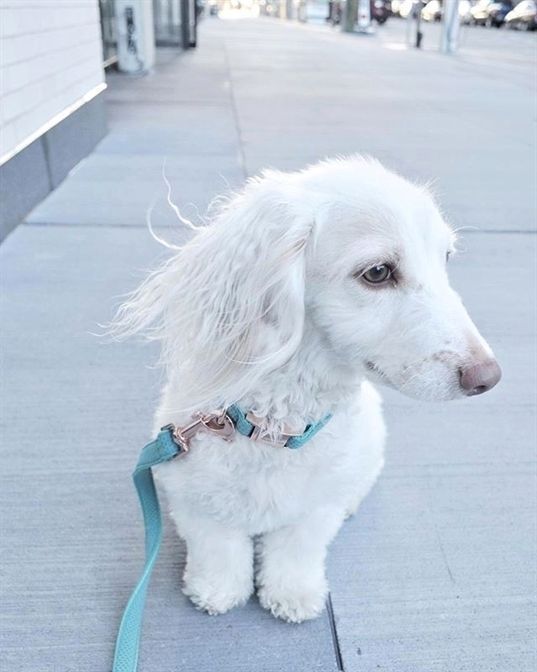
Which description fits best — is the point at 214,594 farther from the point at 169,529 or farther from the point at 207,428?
the point at 207,428

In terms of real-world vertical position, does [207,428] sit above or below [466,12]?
above

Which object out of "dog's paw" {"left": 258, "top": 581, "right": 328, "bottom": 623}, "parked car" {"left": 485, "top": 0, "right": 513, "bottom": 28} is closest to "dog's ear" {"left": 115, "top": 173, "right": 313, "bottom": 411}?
"dog's paw" {"left": 258, "top": 581, "right": 328, "bottom": 623}

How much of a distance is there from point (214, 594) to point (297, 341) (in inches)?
38.5

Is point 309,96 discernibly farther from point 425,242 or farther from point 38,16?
point 425,242

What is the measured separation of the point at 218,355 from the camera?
172 centimetres

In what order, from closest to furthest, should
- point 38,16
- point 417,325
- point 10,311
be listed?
point 417,325
point 10,311
point 38,16

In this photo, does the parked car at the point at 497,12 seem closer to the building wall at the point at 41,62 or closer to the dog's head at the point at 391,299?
the building wall at the point at 41,62

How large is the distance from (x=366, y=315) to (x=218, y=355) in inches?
16.2

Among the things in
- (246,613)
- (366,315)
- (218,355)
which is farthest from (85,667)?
(366,315)

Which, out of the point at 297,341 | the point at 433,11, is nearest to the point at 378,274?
the point at 297,341

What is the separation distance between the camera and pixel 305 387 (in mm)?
1811

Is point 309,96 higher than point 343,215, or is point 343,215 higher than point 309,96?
point 343,215

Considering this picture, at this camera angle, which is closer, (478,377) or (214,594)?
(478,377)

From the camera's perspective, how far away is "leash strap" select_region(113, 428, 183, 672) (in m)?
1.88
